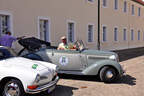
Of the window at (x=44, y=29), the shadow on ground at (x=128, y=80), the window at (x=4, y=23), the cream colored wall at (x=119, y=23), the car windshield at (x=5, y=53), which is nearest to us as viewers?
the car windshield at (x=5, y=53)

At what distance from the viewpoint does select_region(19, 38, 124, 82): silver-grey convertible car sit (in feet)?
23.5

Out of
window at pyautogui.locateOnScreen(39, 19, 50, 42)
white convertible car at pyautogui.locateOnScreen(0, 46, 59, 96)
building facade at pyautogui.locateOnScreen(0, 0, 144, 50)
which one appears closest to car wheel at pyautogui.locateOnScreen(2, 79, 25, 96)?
white convertible car at pyautogui.locateOnScreen(0, 46, 59, 96)

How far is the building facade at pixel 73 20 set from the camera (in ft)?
36.1

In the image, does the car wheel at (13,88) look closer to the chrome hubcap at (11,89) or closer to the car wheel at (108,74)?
the chrome hubcap at (11,89)

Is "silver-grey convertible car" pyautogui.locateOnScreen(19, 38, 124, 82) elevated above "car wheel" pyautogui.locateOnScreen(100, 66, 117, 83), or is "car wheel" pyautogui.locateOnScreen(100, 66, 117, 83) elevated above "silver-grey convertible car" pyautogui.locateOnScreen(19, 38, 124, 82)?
"silver-grey convertible car" pyautogui.locateOnScreen(19, 38, 124, 82)

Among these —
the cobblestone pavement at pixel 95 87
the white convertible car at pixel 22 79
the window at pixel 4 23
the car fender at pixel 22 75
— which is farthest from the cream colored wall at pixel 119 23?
the car fender at pixel 22 75

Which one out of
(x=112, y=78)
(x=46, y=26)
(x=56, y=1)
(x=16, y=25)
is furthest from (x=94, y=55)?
(x=56, y=1)

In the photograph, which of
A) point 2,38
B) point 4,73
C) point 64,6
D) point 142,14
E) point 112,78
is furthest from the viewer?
point 142,14

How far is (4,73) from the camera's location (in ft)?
15.7

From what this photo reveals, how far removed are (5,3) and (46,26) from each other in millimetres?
3567

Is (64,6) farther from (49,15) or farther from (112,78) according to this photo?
(112,78)

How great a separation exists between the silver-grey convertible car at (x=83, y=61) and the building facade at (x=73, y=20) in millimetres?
4013

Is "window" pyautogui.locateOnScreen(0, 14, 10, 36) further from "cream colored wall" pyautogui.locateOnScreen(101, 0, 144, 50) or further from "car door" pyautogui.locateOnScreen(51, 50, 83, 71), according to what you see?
"cream colored wall" pyautogui.locateOnScreen(101, 0, 144, 50)

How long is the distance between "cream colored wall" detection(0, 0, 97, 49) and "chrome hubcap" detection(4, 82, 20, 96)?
247 inches
